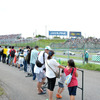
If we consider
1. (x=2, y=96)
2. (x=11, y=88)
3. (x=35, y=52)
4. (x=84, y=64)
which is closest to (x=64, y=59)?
(x=84, y=64)

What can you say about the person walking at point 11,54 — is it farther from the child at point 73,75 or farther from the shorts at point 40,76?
the child at point 73,75

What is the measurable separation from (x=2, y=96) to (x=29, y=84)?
189 centimetres

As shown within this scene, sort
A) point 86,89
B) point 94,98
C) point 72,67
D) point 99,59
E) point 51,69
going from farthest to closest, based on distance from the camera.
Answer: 1. point 99,59
2. point 86,89
3. point 94,98
4. point 51,69
5. point 72,67

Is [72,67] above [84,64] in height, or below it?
above

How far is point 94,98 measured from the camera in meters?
5.36

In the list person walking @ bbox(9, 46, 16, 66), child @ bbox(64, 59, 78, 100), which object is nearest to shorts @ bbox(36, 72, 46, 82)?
child @ bbox(64, 59, 78, 100)

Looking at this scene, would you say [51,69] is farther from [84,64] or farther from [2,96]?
[84,64]

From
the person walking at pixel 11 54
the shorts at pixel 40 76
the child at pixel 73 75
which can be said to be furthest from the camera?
the person walking at pixel 11 54

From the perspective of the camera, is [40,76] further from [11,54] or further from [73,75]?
[11,54]

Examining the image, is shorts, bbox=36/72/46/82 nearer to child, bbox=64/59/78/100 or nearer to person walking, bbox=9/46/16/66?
child, bbox=64/59/78/100

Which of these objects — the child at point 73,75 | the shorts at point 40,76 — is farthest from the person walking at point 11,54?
the child at point 73,75

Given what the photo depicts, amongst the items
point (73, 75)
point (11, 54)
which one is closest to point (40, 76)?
point (73, 75)

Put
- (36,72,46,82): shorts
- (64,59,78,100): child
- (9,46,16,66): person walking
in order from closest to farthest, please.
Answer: (64,59,78,100): child, (36,72,46,82): shorts, (9,46,16,66): person walking

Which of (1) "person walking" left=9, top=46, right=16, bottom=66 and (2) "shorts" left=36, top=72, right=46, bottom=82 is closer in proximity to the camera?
(2) "shorts" left=36, top=72, right=46, bottom=82
